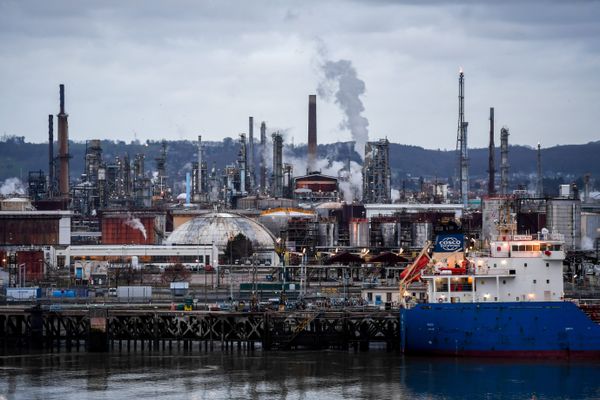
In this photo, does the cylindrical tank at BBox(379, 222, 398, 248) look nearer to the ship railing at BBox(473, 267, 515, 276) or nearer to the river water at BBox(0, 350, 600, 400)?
the river water at BBox(0, 350, 600, 400)

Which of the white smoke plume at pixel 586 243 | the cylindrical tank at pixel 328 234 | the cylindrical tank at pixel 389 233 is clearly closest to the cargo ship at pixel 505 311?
the white smoke plume at pixel 586 243

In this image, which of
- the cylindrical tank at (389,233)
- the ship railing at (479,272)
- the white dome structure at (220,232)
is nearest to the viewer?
the ship railing at (479,272)

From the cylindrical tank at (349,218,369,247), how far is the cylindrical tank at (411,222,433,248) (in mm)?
10487

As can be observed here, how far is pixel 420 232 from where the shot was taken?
17938 cm

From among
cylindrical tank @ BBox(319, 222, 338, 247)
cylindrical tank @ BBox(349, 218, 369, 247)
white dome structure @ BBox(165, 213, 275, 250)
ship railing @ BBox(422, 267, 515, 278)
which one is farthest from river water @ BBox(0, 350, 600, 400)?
cylindrical tank @ BBox(349, 218, 369, 247)

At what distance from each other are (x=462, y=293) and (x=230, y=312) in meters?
14.1

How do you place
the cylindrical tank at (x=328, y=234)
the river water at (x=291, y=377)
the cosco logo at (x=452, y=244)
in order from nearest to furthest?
the river water at (x=291, y=377), the cosco logo at (x=452, y=244), the cylindrical tank at (x=328, y=234)

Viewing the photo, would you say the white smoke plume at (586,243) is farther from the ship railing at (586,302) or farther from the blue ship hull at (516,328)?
the blue ship hull at (516,328)

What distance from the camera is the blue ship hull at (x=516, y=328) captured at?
78.2m

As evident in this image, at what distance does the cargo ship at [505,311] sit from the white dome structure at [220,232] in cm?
9419

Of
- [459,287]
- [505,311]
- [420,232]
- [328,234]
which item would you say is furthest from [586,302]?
[328,234]

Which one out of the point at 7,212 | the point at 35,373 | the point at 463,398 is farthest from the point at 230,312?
the point at 7,212

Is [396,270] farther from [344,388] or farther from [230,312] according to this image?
[344,388]

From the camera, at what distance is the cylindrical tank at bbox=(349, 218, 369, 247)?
190 meters
